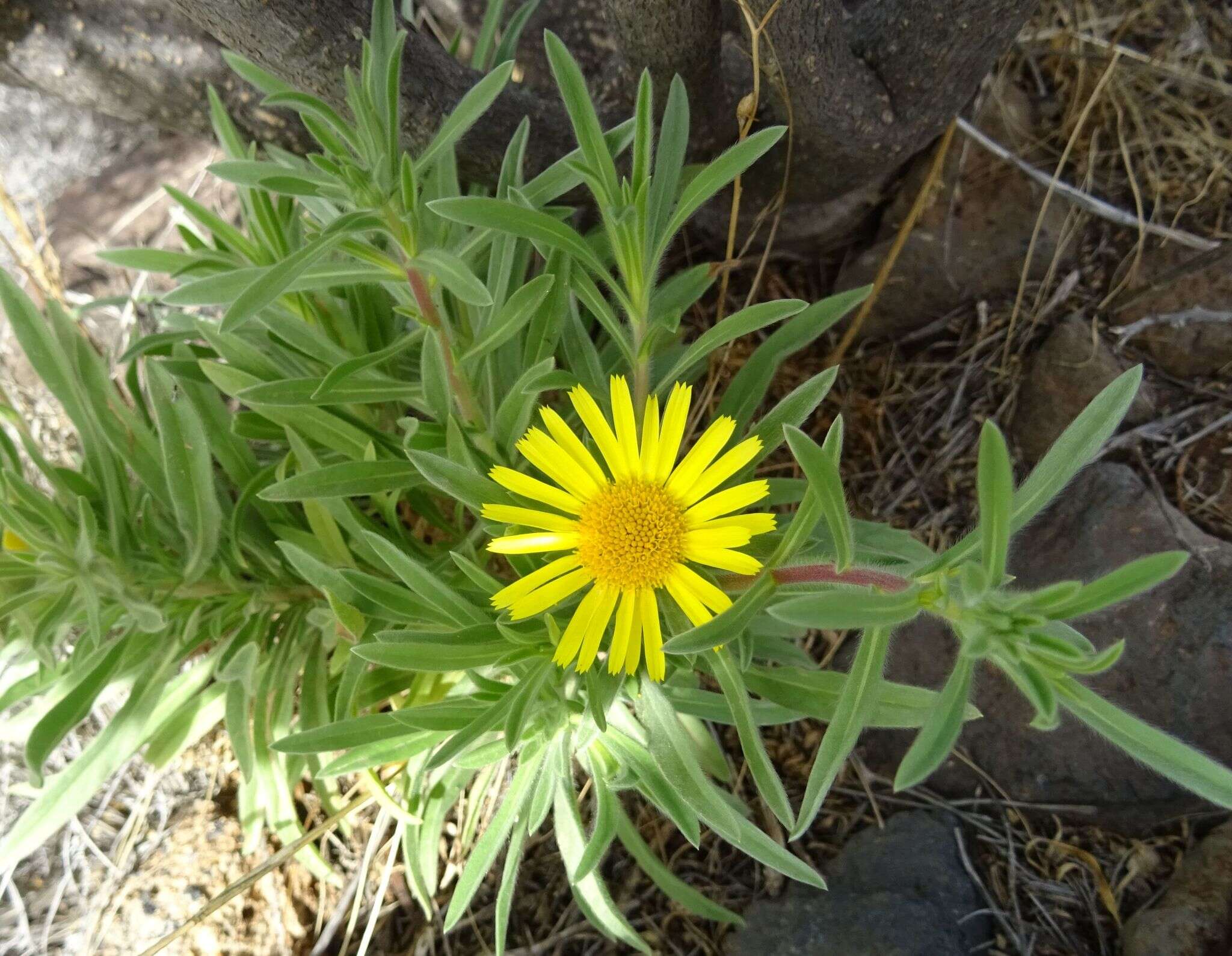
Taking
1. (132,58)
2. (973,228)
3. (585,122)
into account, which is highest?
(973,228)

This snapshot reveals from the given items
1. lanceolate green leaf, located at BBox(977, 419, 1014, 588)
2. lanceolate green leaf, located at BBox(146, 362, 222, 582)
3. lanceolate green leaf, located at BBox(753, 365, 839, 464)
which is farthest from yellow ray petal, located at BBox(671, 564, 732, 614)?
lanceolate green leaf, located at BBox(146, 362, 222, 582)

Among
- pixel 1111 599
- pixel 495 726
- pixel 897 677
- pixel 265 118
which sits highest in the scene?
pixel 265 118

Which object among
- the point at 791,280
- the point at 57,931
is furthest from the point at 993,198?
the point at 57,931

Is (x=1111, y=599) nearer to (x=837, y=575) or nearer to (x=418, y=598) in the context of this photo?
(x=837, y=575)

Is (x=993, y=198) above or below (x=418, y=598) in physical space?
above

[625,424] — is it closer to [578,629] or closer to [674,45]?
[578,629]

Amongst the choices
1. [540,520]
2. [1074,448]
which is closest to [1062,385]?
[1074,448]

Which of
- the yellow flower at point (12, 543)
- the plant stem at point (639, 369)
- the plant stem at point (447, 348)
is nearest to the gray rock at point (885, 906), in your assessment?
the plant stem at point (639, 369)
